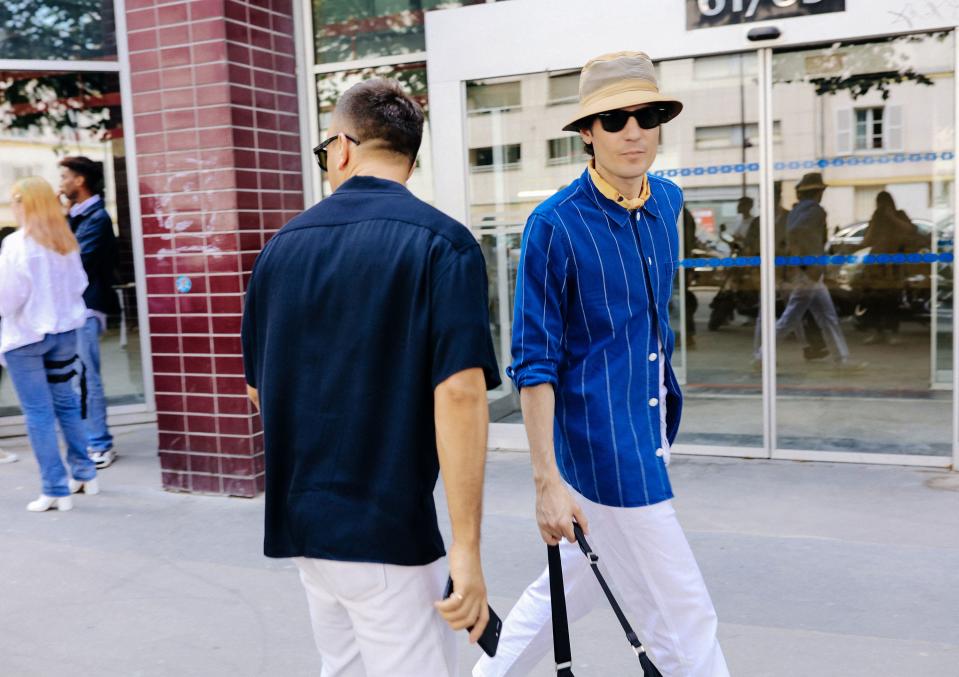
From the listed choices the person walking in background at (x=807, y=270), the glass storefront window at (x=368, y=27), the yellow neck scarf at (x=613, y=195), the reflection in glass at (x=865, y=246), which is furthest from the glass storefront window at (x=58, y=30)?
the yellow neck scarf at (x=613, y=195)

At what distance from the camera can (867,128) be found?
6969mm

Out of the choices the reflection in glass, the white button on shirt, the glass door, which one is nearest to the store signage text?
the glass door

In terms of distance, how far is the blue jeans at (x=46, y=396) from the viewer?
18.7 feet

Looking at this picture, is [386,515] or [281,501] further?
[281,501]

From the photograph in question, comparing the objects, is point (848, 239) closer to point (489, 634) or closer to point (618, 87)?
point (618, 87)

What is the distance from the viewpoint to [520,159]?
22.9 ft

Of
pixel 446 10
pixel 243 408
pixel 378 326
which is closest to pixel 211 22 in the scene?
pixel 446 10

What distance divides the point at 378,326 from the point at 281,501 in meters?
0.49

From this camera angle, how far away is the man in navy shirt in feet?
6.52

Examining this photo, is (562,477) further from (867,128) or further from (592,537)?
(867,128)

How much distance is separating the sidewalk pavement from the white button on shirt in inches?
42.0

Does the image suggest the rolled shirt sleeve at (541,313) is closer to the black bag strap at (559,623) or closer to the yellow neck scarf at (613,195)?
the yellow neck scarf at (613,195)

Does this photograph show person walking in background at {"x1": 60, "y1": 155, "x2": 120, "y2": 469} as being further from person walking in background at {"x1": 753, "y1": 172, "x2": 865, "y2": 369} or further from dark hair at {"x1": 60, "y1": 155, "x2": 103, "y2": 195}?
person walking in background at {"x1": 753, "y1": 172, "x2": 865, "y2": 369}

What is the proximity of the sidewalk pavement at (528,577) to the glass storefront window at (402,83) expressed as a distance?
2.14 meters
